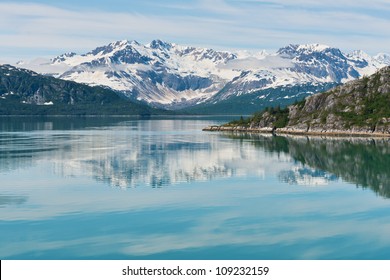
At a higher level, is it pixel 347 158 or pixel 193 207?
pixel 347 158

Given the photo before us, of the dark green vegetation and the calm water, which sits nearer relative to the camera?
the calm water

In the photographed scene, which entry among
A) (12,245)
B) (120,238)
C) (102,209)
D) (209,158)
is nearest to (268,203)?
(102,209)

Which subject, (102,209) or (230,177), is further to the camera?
(230,177)

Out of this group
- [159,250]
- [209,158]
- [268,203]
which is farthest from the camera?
[209,158]

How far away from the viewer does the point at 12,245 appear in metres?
56.9

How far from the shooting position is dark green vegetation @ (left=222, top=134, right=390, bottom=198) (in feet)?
341

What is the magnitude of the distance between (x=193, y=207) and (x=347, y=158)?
7331cm

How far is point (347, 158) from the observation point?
140750 millimetres

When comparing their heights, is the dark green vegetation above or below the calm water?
above

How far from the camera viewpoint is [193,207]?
76562 millimetres

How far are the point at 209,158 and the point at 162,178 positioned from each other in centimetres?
3994

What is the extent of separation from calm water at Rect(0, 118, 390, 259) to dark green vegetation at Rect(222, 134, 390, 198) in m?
0.41

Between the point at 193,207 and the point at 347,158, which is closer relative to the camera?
the point at 193,207

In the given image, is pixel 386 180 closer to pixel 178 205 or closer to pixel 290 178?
pixel 290 178
